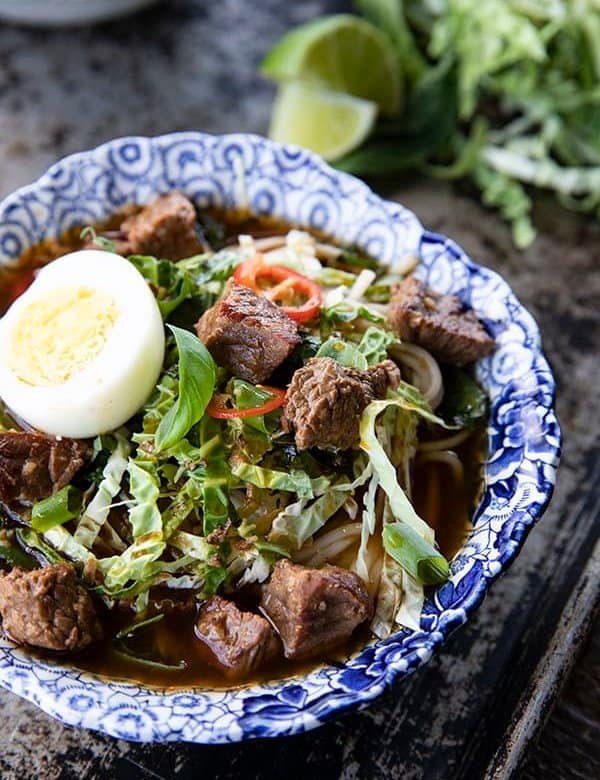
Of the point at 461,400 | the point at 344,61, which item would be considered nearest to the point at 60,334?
the point at 461,400

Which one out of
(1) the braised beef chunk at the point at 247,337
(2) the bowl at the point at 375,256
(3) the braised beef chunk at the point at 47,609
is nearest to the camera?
(2) the bowl at the point at 375,256

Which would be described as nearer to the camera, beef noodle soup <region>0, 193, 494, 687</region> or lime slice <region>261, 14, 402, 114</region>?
beef noodle soup <region>0, 193, 494, 687</region>

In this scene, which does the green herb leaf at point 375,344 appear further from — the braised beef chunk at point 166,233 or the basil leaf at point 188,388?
the braised beef chunk at point 166,233

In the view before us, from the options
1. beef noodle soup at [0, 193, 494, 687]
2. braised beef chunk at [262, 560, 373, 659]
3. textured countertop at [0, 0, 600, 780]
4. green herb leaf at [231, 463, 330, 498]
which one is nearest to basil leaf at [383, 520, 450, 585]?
beef noodle soup at [0, 193, 494, 687]

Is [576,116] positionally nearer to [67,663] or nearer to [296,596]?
[296,596]

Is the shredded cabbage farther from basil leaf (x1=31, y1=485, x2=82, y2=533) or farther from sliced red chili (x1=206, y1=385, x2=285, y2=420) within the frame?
sliced red chili (x1=206, y1=385, x2=285, y2=420)

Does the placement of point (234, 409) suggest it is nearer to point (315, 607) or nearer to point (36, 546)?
point (315, 607)

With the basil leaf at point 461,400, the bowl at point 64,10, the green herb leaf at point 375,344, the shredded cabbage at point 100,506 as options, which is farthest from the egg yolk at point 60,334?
the bowl at point 64,10
